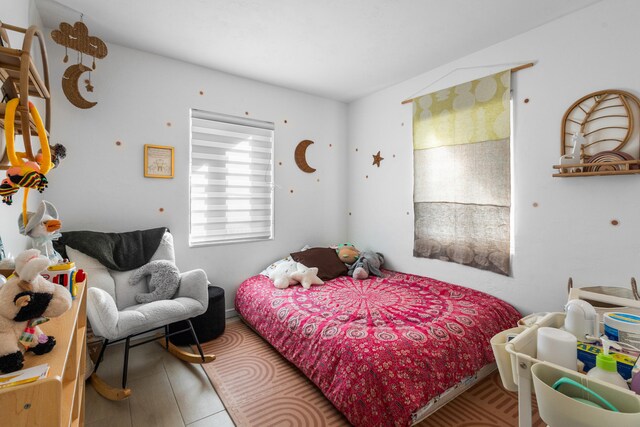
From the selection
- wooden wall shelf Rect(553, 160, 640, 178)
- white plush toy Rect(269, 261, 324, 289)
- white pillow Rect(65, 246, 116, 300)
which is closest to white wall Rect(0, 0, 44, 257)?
white pillow Rect(65, 246, 116, 300)

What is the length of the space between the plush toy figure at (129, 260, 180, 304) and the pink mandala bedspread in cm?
73

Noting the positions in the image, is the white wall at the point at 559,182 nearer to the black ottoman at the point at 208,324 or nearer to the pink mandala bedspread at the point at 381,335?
the pink mandala bedspread at the point at 381,335

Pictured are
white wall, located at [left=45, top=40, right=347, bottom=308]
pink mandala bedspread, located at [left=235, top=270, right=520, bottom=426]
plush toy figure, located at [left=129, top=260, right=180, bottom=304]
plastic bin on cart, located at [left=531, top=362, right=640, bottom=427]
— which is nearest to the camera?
plastic bin on cart, located at [left=531, top=362, right=640, bottom=427]

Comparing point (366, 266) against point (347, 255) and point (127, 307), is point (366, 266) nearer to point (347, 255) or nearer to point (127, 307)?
point (347, 255)

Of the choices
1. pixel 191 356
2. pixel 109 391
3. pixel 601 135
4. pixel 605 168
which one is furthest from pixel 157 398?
pixel 601 135

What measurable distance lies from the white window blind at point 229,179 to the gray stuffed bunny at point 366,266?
3.37 feet

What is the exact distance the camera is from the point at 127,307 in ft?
7.32

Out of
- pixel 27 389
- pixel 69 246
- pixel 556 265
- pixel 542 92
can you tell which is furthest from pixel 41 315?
pixel 542 92

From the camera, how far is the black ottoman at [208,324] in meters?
2.53

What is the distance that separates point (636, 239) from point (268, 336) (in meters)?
2.59

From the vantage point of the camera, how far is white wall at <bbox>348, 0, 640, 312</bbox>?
6.24 ft

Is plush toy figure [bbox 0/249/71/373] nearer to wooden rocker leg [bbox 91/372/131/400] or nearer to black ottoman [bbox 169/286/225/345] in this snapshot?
wooden rocker leg [bbox 91/372/131/400]

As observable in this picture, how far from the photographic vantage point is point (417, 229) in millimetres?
3113

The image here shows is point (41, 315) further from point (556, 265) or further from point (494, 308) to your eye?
point (556, 265)
